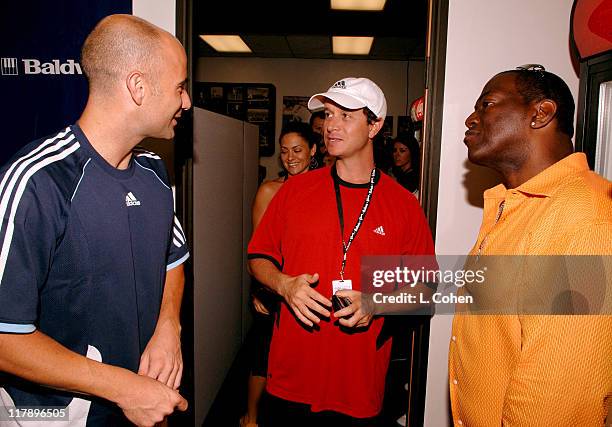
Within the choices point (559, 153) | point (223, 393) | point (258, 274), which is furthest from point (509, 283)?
point (223, 393)

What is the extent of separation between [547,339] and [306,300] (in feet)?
2.85

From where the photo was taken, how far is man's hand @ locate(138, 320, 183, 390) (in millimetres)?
1334

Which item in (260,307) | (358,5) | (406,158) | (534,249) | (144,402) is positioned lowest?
(260,307)

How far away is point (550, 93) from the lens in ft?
4.49

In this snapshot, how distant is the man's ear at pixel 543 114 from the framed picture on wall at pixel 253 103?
6.31m

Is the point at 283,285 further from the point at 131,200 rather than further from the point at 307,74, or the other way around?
the point at 307,74

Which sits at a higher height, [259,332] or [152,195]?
[152,195]

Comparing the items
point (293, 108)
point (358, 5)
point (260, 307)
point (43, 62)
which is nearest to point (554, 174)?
point (260, 307)

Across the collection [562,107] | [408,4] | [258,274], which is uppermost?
[408,4]

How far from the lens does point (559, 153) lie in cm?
136

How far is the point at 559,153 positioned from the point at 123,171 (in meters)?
1.35

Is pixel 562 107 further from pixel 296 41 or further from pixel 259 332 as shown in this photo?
pixel 296 41

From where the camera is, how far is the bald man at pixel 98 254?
107 cm

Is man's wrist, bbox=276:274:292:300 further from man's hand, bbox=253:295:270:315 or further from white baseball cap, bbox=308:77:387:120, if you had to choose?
man's hand, bbox=253:295:270:315
